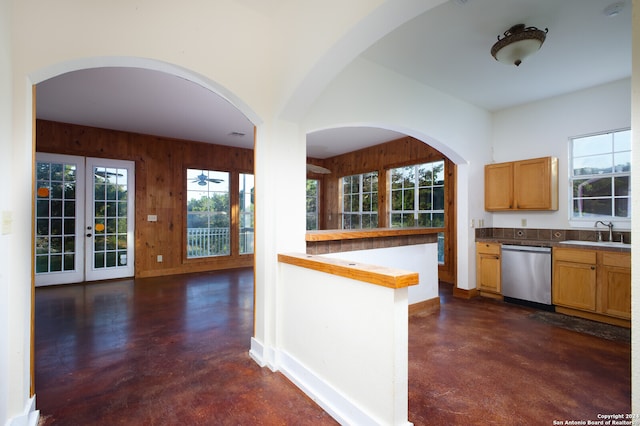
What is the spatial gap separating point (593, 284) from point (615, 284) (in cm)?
18

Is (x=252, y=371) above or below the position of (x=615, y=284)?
below

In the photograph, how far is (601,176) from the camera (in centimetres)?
384

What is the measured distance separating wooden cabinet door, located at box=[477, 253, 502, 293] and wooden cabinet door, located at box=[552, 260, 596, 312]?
651mm

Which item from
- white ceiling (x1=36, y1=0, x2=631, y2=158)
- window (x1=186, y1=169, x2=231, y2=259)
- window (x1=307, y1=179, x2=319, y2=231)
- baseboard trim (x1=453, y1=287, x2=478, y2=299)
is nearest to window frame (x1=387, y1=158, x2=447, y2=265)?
baseboard trim (x1=453, y1=287, x2=478, y2=299)

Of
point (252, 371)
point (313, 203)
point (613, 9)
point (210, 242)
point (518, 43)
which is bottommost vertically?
point (252, 371)

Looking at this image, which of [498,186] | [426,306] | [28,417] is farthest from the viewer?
[498,186]

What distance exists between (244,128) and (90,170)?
107 inches

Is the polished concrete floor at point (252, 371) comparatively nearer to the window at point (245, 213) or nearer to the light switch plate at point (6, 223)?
the light switch plate at point (6, 223)

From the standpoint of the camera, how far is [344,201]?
786 cm

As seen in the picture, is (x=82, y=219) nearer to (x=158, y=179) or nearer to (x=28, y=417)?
(x=158, y=179)

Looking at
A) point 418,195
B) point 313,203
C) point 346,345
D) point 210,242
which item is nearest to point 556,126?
point 418,195

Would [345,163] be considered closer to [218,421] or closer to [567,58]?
[567,58]

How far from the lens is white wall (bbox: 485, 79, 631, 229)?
372cm

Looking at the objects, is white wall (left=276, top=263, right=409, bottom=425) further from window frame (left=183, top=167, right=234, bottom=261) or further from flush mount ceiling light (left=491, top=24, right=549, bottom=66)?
window frame (left=183, top=167, right=234, bottom=261)
